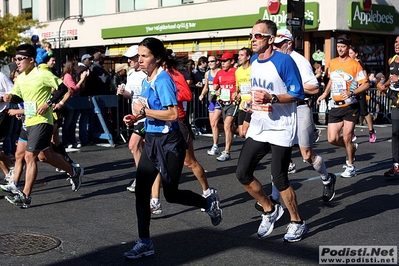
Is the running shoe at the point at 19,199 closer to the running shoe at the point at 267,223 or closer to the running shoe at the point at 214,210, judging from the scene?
the running shoe at the point at 214,210

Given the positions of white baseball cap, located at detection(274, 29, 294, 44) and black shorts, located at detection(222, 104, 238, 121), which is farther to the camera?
black shorts, located at detection(222, 104, 238, 121)

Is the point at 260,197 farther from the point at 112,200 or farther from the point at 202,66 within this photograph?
the point at 202,66

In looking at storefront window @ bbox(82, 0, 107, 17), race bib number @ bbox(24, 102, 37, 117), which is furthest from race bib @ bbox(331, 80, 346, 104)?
storefront window @ bbox(82, 0, 107, 17)

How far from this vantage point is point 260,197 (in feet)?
21.4

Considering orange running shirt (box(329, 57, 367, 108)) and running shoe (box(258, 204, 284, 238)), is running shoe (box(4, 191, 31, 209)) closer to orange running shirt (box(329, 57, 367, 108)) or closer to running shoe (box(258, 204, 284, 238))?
running shoe (box(258, 204, 284, 238))

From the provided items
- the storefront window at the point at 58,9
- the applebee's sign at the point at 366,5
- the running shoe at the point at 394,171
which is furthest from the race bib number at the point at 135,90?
the storefront window at the point at 58,9

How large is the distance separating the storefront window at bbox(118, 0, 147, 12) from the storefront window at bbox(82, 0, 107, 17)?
1263mm

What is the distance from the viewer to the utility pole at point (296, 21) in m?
15.4

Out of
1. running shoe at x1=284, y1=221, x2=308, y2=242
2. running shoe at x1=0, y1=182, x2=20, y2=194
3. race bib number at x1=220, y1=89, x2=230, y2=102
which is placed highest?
race bib number at x1=220, y1=89, x2=230, y2=102

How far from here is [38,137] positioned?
7941mm

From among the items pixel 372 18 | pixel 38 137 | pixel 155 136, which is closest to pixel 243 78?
pixel 38 137

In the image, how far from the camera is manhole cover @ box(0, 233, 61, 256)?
5.95 m

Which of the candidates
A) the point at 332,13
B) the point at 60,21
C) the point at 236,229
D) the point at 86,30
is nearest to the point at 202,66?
the point at 332,13

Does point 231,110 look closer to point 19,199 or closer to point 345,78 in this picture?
point 345,78
